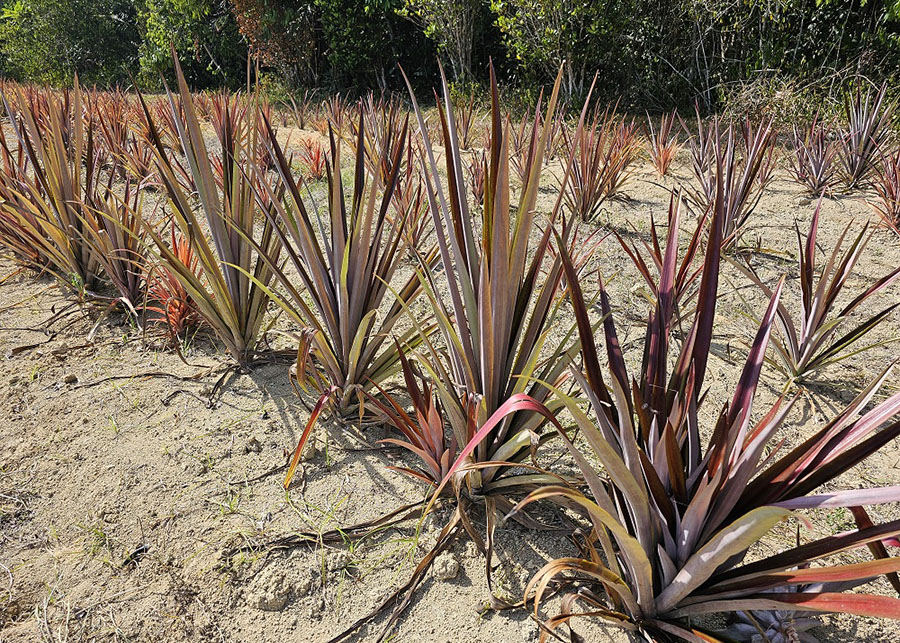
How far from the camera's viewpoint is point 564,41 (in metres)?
7.08

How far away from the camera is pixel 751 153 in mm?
2611

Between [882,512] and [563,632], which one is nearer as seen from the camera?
[563,632]

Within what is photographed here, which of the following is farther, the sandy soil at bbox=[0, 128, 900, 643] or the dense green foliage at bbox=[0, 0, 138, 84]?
the dense green foliage at bbox=[0, 0, 138, 84]

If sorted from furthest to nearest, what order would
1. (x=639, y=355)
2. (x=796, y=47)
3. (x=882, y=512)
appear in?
(x=796, y=47), (x=639, y=355), (x=882, y=512)

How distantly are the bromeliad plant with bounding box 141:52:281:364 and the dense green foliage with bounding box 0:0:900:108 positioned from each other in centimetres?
308

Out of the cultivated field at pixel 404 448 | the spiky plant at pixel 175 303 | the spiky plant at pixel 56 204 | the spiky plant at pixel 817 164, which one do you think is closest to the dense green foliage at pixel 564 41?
the spiky plant at pixel 817 164

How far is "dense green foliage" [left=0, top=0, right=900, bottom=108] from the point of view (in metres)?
6.56

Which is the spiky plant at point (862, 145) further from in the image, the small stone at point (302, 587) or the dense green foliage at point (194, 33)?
the dense green foliage at point (194, 33)

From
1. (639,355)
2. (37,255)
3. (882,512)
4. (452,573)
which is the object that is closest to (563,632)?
(452,573)

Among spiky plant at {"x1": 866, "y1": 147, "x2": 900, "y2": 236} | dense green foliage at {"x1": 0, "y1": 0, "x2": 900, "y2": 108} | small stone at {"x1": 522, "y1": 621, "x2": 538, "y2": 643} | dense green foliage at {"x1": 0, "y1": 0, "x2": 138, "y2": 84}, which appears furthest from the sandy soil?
dense green foliage at {"x1": 0, "y1": 0, "x2": 138, "y2": 84}

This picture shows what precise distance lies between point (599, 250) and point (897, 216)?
1.73 m

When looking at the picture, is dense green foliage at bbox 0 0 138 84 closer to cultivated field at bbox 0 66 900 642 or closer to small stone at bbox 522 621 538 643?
cultivated field at bbox 0 66 900 642

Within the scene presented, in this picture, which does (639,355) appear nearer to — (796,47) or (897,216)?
(897,216)

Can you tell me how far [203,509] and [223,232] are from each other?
30.5 inches
